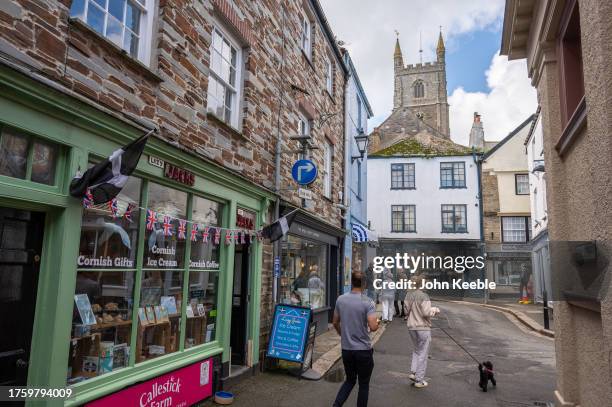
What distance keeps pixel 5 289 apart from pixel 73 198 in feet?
3.08

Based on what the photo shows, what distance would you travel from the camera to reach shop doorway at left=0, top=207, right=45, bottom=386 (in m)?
3.68

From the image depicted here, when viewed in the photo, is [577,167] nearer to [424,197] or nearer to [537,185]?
[537,185]

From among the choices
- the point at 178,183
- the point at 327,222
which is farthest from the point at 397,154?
the point at 178,183

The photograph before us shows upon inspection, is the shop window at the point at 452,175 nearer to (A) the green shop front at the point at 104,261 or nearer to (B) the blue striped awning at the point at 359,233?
(B) the blue striped awning at the point at 359,233

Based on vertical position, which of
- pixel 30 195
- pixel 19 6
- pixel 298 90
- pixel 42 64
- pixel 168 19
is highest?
pixel 298 90

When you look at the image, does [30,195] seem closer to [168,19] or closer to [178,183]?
[178,183]

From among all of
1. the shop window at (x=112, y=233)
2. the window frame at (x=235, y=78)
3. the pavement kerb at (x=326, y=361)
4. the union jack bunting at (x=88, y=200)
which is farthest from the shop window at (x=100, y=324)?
the pavement kerb at (x=326, y=361)

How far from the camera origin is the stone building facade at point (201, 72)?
393 centimetres

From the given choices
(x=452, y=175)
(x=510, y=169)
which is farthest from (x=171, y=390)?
(x=510, y=169)

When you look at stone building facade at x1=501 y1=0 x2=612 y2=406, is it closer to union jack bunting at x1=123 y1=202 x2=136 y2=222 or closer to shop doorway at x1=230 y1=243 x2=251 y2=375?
union jack bunting at x1=123 y1=202 x2=136 y2=222

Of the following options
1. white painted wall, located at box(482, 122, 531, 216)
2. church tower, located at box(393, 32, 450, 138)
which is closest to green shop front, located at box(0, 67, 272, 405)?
white painted wall, located at box(482, 122, 531, 216)

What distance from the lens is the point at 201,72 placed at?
6270mm

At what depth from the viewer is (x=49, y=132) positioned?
3.88 m

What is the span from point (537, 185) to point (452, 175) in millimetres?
7729
